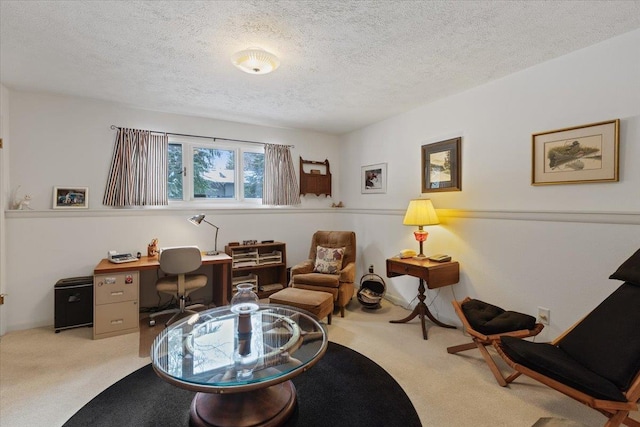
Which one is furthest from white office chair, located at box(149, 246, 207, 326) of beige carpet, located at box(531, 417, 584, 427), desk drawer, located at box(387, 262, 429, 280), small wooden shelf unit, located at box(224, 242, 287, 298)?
beige carpet, located at box(531, 417, 584, 427)

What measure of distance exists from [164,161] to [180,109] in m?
0.67

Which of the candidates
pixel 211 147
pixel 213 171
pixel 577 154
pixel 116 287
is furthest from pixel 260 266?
→ pixel 577 154

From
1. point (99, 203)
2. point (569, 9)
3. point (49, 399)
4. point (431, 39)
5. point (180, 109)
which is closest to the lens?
point (569, 9)

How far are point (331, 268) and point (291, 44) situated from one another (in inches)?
98.2

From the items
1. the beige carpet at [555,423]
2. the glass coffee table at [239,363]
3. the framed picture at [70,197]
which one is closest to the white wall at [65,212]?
the framed picture at [70,197]

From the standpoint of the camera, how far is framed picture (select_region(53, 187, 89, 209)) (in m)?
3.16

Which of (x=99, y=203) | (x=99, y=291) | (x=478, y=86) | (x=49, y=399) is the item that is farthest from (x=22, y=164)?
(x=478, y=86)

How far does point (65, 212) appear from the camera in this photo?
10.4 ft

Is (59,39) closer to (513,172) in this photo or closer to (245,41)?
(245,41)

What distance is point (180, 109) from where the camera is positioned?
3.57 meters

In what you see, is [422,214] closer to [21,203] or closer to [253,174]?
[253,174]

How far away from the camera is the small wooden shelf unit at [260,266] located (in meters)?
3.86

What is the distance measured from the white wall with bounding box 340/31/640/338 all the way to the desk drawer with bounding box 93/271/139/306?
10.2 feet

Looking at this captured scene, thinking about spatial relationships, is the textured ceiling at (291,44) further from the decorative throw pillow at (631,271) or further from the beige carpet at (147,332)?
the beige carpet at (147,332)
